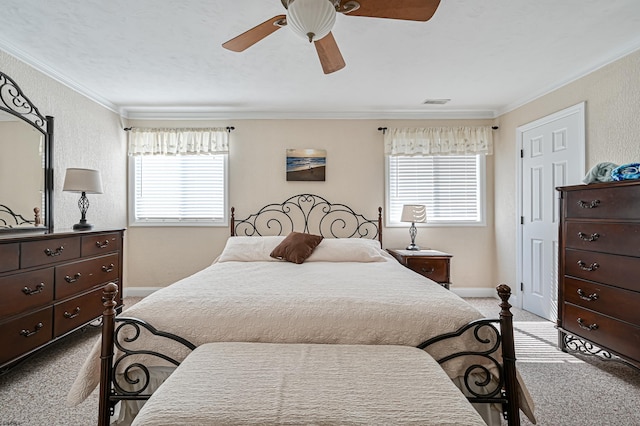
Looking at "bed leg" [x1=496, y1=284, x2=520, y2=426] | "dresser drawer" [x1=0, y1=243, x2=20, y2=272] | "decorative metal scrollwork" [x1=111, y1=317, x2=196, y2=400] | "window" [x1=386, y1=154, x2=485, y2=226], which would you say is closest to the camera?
"bed leg" [x1=496, y1=284, x2=520, y2=426]

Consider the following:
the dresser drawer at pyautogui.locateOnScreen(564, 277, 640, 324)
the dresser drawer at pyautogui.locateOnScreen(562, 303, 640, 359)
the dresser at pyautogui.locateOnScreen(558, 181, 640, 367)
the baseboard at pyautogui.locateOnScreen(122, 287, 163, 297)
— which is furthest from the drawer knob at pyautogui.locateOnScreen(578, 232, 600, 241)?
the baseboard at pyautogui.locateOnScreen(122, 287, 163, 297)

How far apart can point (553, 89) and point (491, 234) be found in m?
1.88

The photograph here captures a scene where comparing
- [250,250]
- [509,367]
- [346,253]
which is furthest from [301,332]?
[250,250]

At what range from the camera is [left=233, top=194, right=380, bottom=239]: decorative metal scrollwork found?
4.43 metres

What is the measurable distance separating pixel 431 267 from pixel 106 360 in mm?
3218

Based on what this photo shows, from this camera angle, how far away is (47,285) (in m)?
2.50

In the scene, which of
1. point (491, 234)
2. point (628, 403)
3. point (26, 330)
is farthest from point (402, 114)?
point (26, 330)

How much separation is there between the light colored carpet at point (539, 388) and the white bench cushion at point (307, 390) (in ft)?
3.64

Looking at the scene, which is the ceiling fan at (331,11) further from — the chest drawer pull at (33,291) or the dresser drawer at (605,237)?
the chest drawer pull at (33,291)

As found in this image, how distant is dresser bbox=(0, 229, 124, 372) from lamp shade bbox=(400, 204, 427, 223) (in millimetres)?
3225

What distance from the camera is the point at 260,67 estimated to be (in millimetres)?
3129

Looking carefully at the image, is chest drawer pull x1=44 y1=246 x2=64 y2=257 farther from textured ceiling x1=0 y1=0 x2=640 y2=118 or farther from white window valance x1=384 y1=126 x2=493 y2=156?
white window valance x1=384 y1=126 x2=493 y2=156

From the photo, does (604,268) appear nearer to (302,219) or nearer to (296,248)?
(296,248)

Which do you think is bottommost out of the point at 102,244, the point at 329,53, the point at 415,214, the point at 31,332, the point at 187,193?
the point at 31,332
